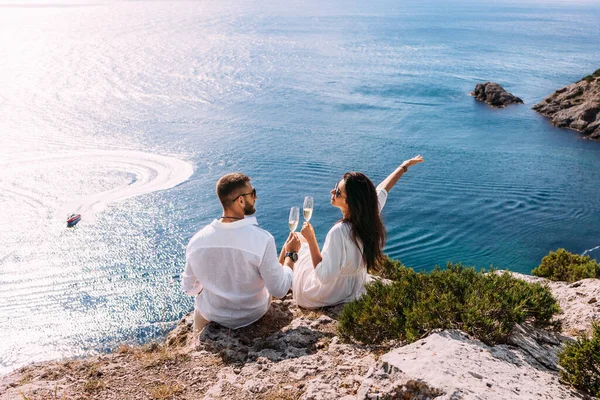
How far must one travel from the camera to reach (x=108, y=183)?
93.0 ft

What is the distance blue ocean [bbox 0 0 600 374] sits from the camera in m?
19.9

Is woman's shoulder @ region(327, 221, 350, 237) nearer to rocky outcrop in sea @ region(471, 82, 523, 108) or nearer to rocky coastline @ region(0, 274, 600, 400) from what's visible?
rocky coastline @ region(0, 274, 600, 400)

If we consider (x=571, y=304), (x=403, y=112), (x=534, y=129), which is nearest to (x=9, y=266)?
(x=571, y=304)

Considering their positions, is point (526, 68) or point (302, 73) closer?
point (302, 73)

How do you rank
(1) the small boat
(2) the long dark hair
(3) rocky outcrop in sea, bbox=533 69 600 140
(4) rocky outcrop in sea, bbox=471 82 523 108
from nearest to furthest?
1. (2) the long dark hair
2. (1) the small boat
3. (3) rocky outcrop in sea, bbox=533 69 600 140
4. (4) rocky outcrop in sea, bbox=471 82 523 108

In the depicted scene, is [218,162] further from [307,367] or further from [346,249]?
[307,367]

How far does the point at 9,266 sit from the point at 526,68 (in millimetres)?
71135

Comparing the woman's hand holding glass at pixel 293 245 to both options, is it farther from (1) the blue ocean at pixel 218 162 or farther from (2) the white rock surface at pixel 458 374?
(1) the blue ocean at pixel 218 162

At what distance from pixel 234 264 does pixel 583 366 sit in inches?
159

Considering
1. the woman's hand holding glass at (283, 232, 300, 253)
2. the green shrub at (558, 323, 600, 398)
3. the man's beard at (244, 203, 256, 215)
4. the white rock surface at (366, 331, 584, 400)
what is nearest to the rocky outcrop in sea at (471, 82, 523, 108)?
the woman's hand holding glass at (283, 232, 300, 253)

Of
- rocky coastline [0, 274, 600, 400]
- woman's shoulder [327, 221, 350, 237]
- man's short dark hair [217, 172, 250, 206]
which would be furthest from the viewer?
woman's shoulder [327, 221, 350, 237]

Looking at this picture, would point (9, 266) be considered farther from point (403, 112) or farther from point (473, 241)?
point (403, 112)

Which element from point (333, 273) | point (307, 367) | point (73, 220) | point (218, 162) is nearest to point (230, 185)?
point (333, 273)

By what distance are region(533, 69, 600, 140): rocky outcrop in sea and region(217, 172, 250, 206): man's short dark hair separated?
43.0 meters
